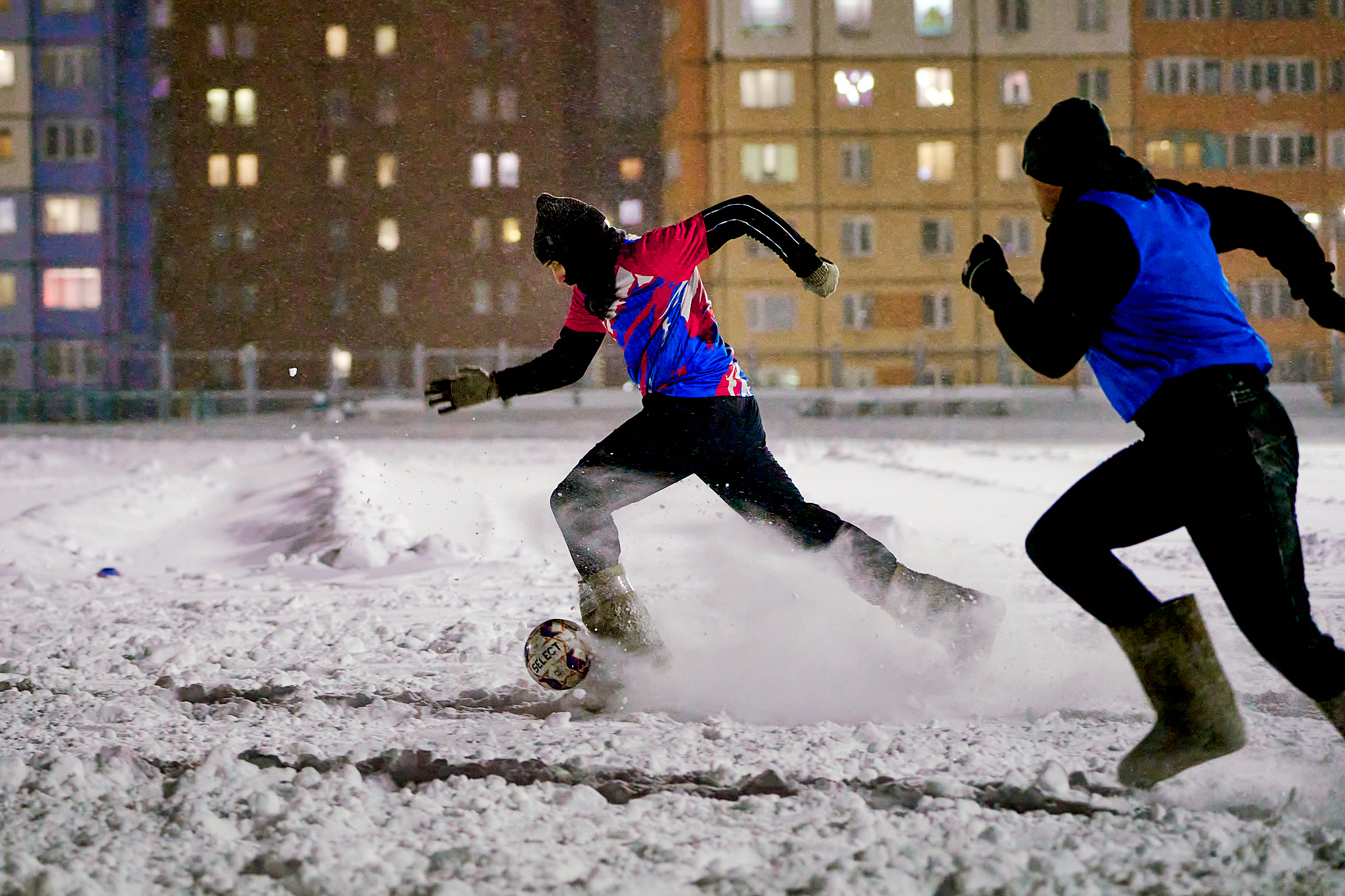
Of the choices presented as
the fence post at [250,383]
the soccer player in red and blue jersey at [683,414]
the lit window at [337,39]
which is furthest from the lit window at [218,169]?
the soccer player in red and blue jersey at [683,414]

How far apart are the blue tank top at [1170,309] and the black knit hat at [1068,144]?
86mm

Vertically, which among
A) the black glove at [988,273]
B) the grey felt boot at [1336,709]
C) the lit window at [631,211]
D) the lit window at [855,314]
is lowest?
the grey felt boot at [1336,709]

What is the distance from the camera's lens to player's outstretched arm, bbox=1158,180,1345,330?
329 cm

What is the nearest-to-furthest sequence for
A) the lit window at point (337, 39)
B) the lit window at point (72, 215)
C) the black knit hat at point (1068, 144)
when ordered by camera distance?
the black knit hat at point (1068, 144), the lit window at point (72, 215), the lit window at point (337, 39)

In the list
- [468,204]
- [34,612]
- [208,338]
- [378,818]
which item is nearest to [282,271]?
[208,338]

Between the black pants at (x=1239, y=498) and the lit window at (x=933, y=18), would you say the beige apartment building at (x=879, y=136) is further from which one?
the black pants at (x=1239, y=498)

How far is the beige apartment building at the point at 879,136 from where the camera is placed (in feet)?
140

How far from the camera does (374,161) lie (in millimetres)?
49875

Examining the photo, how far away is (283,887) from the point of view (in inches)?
111

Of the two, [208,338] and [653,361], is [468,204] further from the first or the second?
[653,361]

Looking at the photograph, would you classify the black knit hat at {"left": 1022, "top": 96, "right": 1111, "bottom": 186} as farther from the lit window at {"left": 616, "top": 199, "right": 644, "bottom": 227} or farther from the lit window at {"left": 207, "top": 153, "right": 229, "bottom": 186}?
the lit window at {"left": 207, "top": 153, "right": 229, "bottom": 186}

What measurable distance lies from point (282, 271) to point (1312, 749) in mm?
49046

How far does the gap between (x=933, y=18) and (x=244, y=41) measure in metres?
24.2

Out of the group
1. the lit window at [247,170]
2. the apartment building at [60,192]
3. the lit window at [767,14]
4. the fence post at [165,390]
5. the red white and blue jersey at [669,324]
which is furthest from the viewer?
the lit window at [247,170]
